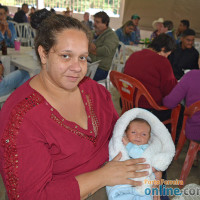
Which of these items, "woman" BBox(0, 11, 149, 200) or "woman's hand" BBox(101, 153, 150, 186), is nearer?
"woman" BBox(0, 11, 149, 200)

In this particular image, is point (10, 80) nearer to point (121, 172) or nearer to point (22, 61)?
point (22, 61)

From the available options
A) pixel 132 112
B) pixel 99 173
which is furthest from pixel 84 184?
pixel 132 112

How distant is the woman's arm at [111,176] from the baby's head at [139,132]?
0.78 feet

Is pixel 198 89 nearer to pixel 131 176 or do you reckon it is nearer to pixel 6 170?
pixel 131 176

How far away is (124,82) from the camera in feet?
7.30

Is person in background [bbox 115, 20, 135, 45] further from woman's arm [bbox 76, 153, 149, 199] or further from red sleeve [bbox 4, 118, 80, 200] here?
red sleeve [bbox 4, 118, 80, 200]

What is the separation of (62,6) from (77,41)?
11359 mm

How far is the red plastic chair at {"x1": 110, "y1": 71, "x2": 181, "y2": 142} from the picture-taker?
211cm

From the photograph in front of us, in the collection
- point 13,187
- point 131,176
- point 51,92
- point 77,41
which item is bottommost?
point 131,176

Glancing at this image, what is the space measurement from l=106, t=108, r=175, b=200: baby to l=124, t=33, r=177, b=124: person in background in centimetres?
87

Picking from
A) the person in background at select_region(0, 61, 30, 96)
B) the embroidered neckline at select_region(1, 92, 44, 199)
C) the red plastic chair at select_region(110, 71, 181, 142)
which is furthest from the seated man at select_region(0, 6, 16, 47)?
the embroidered neckline at select_region(1, 92, 44, 199)

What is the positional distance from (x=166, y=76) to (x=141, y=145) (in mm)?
1058

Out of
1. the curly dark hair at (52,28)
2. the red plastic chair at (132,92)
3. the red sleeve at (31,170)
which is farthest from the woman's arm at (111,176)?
the red plastic chair at (132,92)

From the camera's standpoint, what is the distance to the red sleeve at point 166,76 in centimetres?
214
